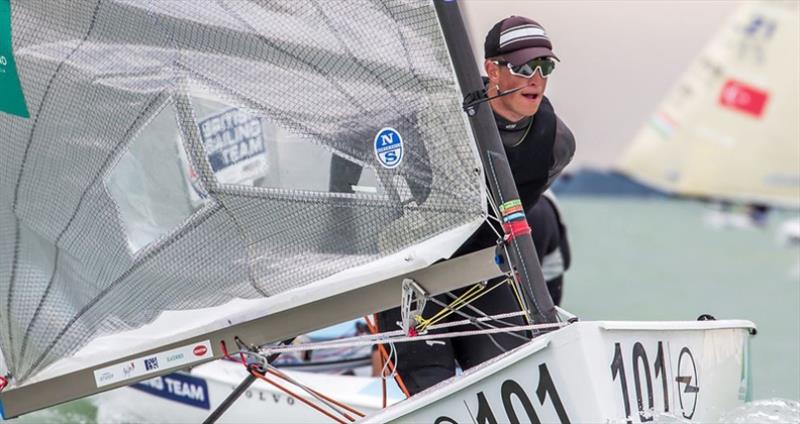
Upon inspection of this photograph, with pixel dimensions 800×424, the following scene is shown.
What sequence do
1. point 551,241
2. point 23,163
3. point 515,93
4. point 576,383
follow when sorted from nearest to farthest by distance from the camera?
point 576,383 < point 515,93 < point 23,163 < point 551,241

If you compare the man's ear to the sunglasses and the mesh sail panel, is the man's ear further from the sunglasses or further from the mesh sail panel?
the mesh sail panel

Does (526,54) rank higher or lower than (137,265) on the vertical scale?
higher

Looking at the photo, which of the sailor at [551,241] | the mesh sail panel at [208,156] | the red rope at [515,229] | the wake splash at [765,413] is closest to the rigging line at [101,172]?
the mesh sail panel at [208,156]

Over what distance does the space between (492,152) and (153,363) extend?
2.22 ft

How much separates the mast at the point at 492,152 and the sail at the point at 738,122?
5.45m

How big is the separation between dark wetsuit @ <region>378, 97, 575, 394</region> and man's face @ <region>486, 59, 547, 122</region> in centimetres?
2

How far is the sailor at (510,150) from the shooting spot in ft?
6.57

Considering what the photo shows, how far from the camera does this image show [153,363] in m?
2.09

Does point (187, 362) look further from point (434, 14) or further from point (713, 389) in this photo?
point (713, 389)

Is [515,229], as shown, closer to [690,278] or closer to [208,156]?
[208,156]

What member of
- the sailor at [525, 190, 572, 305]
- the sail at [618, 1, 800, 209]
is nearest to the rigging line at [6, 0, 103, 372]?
the sailor at [525, 190, 572, 305]

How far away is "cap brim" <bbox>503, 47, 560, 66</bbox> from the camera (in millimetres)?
1976

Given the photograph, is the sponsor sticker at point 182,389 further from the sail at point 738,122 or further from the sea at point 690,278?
the sail at point 738,122

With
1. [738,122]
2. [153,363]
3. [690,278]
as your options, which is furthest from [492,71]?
[738,122]
